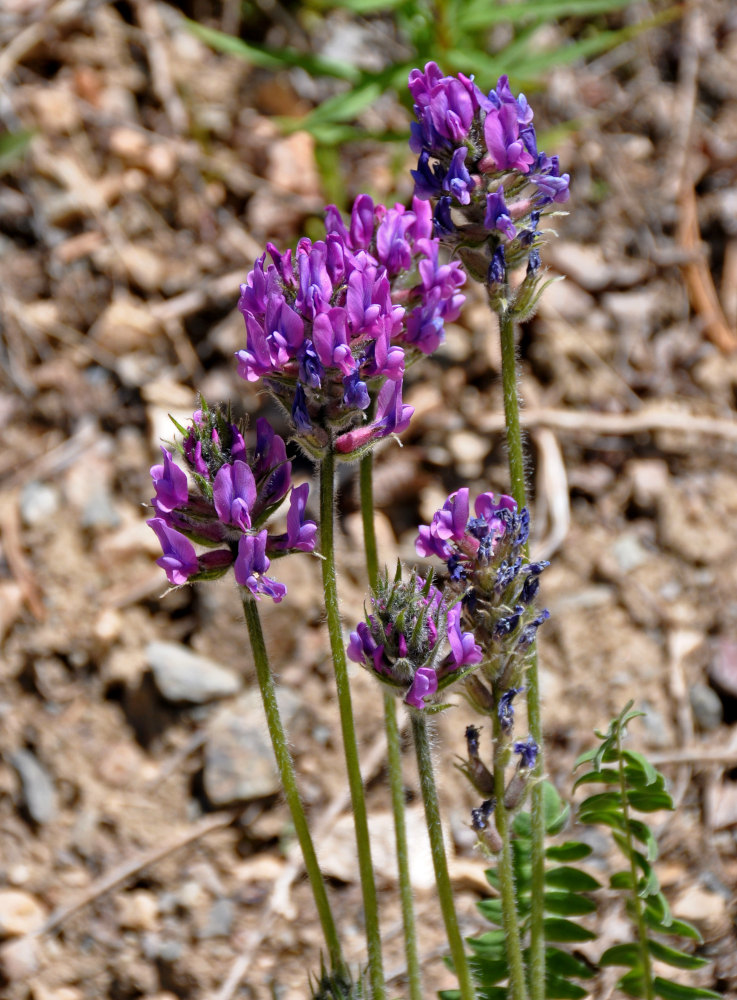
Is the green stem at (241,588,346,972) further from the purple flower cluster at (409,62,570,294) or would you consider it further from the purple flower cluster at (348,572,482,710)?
the purple flower cluster at (409,62,570,294)

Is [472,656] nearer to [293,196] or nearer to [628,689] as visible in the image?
[628,689]

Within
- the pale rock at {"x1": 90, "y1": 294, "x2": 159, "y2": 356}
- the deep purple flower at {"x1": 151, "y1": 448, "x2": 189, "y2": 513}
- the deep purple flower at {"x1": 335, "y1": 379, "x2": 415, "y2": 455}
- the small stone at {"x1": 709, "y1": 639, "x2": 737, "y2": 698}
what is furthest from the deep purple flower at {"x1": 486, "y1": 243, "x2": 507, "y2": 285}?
the pale rock at {"x1": 90, "y1": 294, "x2": 159, "y2": 356}

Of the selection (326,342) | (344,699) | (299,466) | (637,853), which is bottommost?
(637,853)

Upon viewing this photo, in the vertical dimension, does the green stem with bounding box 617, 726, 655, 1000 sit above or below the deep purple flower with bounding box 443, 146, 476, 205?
below

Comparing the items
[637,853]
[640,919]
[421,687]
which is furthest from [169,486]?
[640,919]

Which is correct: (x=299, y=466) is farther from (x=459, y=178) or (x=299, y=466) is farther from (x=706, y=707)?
(x=459, y=178)

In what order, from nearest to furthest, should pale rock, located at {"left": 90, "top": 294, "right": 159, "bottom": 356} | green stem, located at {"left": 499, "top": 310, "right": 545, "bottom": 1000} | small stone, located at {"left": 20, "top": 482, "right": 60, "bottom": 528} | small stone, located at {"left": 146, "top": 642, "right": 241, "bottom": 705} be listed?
green stem, located at {"left": 499, "top": 310, "right": 545, "bottom": 1000} → small stone, located at {"left": 146, "top": 642, "right": 241, "bottom": 705} → small stone, located at {"left": 20, "top": 482, "right": 60, "bottom": 528} → pale rock, located at {"left": 90, "top": 294, "right": 159, "bottom": 356}
